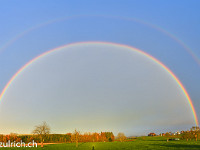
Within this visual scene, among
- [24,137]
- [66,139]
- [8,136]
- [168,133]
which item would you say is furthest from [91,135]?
[168,133]

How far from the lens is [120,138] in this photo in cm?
10200

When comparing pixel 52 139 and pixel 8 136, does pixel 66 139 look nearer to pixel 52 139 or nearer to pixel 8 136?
pixel 52 139

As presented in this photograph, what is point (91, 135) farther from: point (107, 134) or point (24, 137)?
point (24, 137)

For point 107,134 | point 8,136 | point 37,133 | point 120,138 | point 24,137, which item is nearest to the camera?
point 37,133

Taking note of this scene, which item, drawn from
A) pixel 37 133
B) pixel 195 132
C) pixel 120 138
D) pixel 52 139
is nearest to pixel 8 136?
pixel 52 139

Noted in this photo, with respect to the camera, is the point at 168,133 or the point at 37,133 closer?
the point at 37,133

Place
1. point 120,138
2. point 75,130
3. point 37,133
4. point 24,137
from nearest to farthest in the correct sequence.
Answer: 1. point 37,133
2. point 75,130
3. point 24,137
4. point 120,138

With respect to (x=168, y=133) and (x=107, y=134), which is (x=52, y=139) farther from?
(x=168, y=133)

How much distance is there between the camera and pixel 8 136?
85688 millimetres

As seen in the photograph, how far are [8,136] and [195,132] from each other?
77548mm

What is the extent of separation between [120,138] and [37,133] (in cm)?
5267

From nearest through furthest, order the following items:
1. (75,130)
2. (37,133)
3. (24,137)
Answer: (37,133)
(75,130)
(24,137)

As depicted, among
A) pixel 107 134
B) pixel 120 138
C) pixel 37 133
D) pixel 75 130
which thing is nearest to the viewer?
pixel 37 133

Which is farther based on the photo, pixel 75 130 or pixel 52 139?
pixel 52 139
